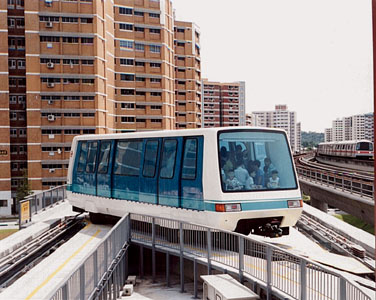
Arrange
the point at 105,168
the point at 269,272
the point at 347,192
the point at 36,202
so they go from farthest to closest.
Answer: the point at 347,192
the point at 36,202
the point at 105,168
the point at 269,272

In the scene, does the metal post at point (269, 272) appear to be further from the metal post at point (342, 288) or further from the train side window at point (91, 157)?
the train side window at point (91, 157)

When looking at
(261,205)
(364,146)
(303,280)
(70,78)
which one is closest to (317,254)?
(261,205)

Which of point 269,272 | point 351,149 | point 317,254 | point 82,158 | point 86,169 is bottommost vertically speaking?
point 317,254

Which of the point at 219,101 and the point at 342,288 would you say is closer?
the point at 342,288

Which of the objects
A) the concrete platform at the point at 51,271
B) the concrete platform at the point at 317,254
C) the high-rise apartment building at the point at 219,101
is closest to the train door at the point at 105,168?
the concrete platform at the point at 51,271

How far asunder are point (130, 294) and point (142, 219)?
262cm

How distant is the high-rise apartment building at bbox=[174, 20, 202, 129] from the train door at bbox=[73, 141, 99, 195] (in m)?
72.2

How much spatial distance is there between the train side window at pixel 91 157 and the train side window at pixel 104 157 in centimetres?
37

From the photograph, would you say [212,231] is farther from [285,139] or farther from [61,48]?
[61,48]

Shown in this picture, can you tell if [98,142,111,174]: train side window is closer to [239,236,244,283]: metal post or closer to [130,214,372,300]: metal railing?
[130,214,372,300]: metal railing

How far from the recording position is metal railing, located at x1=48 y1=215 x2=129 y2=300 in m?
6.48

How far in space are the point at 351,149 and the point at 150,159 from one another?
50.7 metres

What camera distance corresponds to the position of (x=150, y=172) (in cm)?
1304

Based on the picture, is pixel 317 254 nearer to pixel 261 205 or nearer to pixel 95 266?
pixel 261 205
